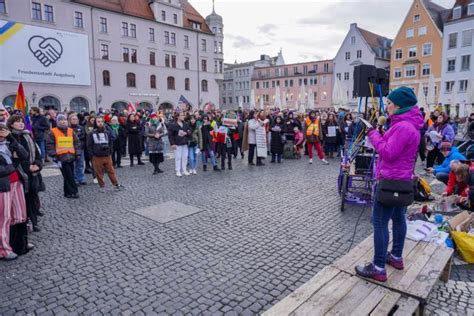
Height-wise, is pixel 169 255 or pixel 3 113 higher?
pixel 3 113

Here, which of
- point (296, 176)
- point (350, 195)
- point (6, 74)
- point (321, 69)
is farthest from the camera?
point (321, 69)

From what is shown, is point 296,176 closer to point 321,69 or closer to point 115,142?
point 115,142

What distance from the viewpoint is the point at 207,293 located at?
3.66 m

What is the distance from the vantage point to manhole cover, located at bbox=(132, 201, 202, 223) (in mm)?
6305

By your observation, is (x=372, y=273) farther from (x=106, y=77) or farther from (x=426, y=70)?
(x=426, y=70)

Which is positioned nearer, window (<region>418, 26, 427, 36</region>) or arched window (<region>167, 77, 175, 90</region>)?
arched window (<region>167, 77, 175, 90</region>)

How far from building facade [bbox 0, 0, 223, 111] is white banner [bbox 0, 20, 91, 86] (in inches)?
9.0

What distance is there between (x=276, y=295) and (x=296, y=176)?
690 centimetres

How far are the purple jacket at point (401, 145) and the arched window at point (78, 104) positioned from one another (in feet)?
122

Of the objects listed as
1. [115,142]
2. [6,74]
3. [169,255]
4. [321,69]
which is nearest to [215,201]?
[169,255]

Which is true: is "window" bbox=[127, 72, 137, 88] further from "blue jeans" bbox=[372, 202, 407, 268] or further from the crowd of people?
"blue jeans" bbox=[372, 202, 407, 268]

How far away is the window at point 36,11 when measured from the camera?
31.6 meters

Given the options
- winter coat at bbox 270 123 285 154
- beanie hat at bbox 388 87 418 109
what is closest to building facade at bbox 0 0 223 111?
winter coat at bbox 270 123 285 154

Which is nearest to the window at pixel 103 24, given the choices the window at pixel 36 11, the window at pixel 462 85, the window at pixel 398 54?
the window at pixel 36 11
